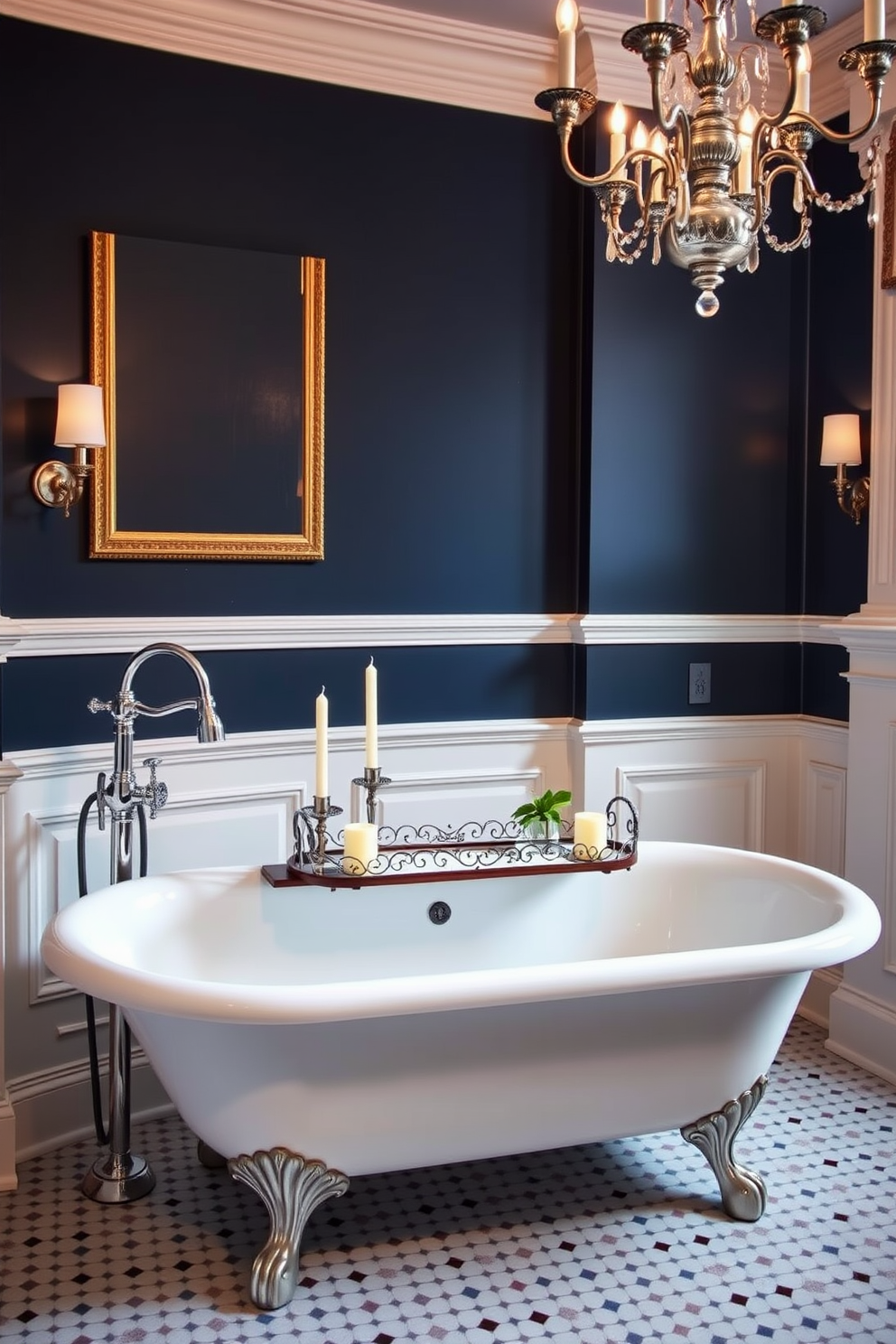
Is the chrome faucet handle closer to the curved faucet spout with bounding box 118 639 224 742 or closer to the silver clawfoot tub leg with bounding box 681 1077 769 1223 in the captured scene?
the curved faucet spout with bounding box 118 639 224 742

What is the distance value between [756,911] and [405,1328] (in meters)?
1.15

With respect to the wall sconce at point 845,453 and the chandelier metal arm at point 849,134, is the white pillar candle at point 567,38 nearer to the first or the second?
the chandelier metal arm at point 849,134

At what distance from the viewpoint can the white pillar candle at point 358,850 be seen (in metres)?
2.58

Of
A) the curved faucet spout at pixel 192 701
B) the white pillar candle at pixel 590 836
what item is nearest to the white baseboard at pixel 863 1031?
the white pillar candle at pixel 590 836

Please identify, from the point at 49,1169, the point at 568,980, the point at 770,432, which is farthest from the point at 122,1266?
the point at 770,432

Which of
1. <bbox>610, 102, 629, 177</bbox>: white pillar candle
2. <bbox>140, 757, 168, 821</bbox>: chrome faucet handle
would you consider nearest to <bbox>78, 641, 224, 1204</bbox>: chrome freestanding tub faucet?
<bbox>140, 757, 168, 821</bbox>: chrome faucet handle

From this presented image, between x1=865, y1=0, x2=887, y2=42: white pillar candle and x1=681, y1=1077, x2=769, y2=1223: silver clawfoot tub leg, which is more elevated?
x1=865, y1=0, x2=887, y2=42: white pillar candle

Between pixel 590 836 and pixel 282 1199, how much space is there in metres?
1.06

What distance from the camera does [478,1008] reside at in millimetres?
2068

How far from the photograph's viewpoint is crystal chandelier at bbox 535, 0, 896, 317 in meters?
1.56

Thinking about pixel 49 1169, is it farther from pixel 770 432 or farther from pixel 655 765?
pixel 770 432

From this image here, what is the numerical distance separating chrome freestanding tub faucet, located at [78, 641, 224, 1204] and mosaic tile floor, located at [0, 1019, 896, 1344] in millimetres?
49

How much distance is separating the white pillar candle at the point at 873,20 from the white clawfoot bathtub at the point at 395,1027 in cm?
145

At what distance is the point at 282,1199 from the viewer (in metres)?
2.10
